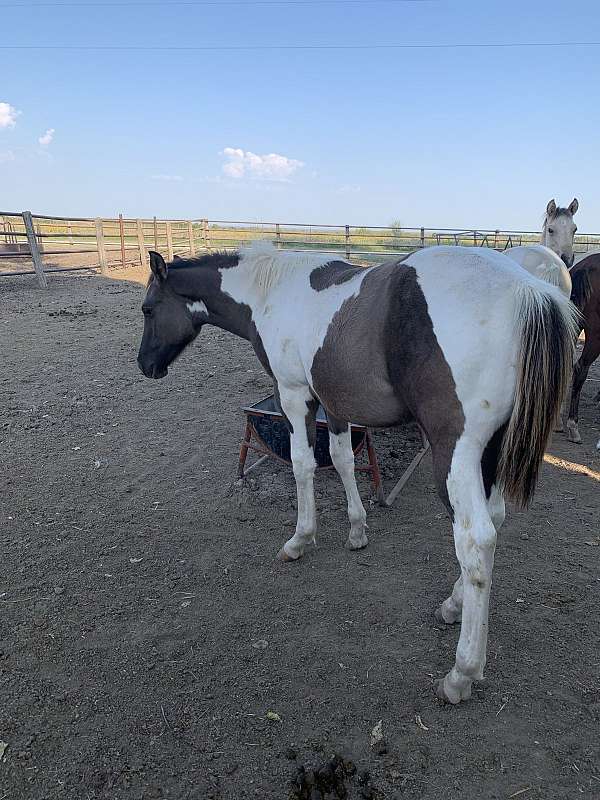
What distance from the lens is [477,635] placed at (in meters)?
2.14

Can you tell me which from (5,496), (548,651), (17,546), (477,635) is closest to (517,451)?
(477,635)

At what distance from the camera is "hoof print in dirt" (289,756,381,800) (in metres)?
1.80

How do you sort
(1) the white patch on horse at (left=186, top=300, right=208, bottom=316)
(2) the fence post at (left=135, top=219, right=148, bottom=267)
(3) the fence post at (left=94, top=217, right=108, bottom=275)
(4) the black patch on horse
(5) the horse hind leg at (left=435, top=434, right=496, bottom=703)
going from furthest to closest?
1. (2) the fence post at (left=135, top=219, right=148, bottom=267)
2. (3) the fence post at (left=94, top=217, right=108, bottom=275)
3. (1) the white patch on horse at (left=186, top=300, right=208, bottom=316)
4. (4) the black patch on horse
5. (5) the horse hind leg at (left=435, top=434, right=496, bottom=703)

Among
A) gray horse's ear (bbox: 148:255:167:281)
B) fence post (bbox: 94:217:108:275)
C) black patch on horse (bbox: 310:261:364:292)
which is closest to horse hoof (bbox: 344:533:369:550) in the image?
black patch on horse (bbox: 310:261:364:292)

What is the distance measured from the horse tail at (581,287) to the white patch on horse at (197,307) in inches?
146

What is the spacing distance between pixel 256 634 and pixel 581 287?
14.8ft

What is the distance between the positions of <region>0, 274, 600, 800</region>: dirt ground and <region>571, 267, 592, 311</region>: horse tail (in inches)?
55.6

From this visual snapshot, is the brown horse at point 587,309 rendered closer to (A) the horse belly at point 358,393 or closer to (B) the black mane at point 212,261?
(A) the horse belly at point 358,393

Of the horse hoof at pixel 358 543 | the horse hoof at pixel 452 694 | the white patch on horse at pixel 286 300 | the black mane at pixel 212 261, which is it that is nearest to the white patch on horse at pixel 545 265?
the white patch on horse at pixel 286 300

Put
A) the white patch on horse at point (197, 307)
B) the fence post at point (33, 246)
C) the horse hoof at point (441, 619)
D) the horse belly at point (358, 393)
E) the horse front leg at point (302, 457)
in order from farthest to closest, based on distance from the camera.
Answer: the fence post at point (33, 246) → the white patch on horse at point (197, 307) → the horse front leg at point (302, 457) → the horse hoof at point (441, 619) → the horse belly at point (358, 393)

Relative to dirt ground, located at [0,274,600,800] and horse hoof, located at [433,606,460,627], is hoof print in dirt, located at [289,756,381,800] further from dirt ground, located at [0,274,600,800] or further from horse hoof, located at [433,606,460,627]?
horse hoof, located at [433,606,460,627]

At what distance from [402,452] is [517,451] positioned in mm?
2552

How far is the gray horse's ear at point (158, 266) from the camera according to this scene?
3373 millimetres

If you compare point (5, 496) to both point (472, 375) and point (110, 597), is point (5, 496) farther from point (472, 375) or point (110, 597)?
point (472, 375)
